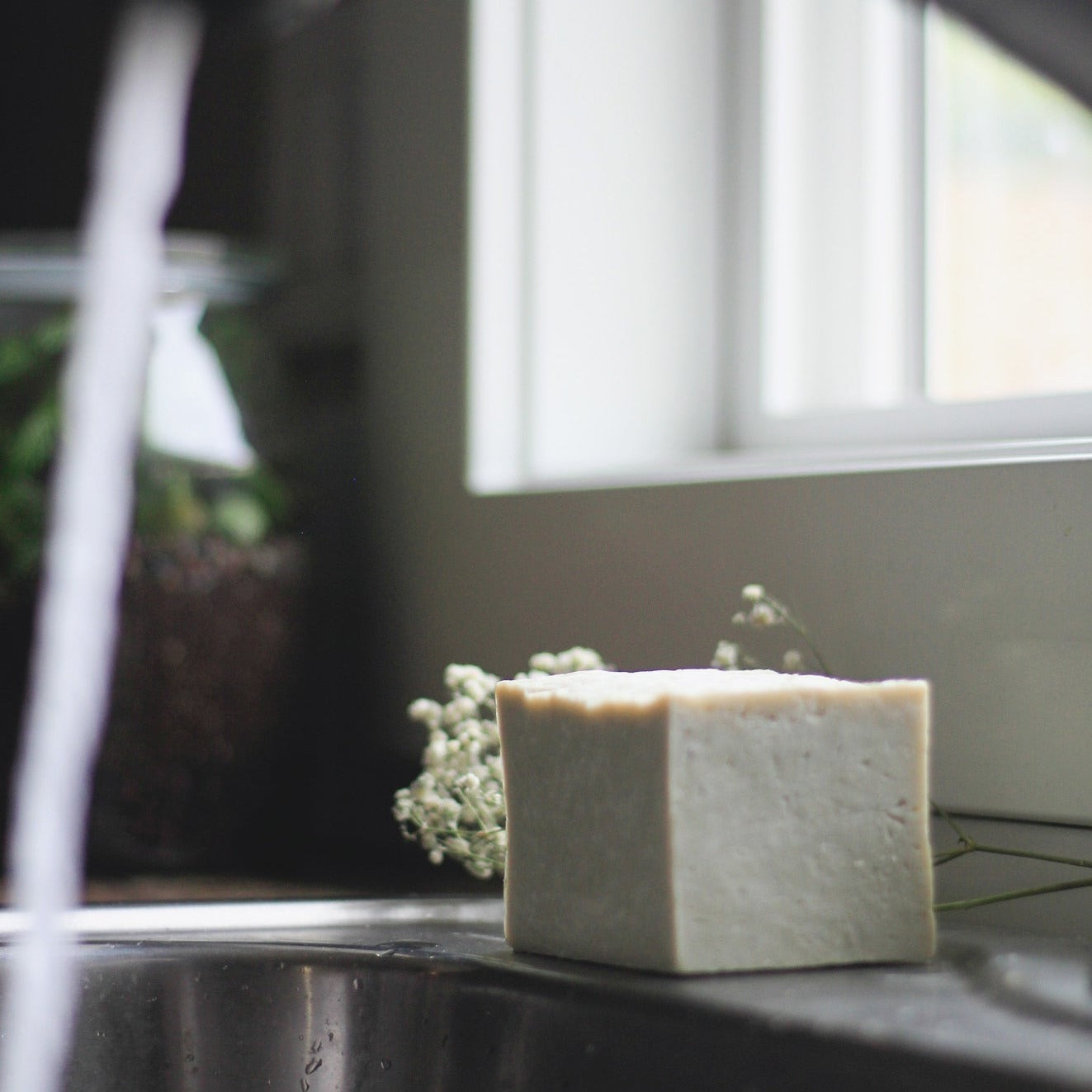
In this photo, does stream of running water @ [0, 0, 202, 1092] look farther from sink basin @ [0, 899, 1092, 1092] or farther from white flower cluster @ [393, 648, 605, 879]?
white flower cluster @ [393, 648, 605, 879]

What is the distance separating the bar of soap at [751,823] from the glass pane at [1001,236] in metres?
0.45

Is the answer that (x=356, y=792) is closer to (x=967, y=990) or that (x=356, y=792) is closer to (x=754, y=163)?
(x=754, y=163)

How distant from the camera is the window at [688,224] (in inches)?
43.9

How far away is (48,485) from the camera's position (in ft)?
3.67

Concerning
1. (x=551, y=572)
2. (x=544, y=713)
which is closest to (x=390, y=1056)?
(x=544, y=713)

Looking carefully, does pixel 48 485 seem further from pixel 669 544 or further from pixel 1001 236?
pixel 1001 236

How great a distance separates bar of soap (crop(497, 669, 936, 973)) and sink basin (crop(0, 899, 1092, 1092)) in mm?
15

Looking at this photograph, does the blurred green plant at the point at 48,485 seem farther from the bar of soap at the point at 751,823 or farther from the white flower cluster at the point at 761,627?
the bar of soap at the point at 751,823

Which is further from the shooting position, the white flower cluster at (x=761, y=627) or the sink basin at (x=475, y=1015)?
the white flower cluster at (x=761, y=627)

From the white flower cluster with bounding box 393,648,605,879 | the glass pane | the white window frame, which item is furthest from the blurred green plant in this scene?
the glass pane

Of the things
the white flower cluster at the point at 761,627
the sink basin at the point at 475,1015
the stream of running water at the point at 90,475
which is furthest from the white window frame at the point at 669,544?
the stream of running water at the point at 90,475

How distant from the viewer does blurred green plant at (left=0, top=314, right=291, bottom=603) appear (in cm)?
110

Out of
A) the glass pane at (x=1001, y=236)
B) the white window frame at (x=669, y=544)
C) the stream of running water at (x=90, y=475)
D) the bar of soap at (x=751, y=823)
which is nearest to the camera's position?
the stream of running water at (x=90, y=475)

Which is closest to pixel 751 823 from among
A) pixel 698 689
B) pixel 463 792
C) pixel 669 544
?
pixel 698 689
